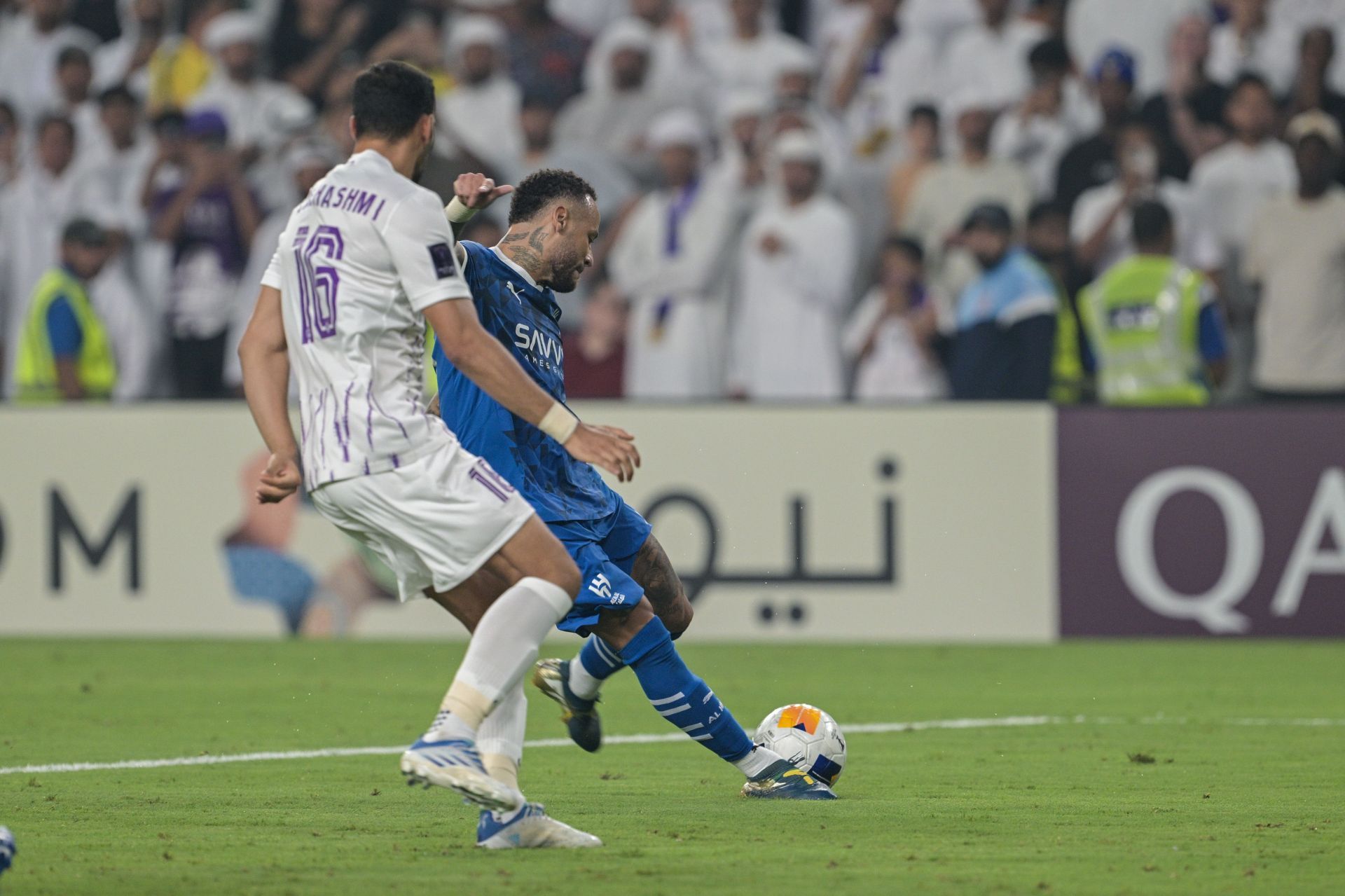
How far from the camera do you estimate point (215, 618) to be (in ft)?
40.8

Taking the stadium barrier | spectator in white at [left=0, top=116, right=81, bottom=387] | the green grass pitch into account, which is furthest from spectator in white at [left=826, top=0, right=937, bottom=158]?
spectator in white at [left=0, top=116, right=81, bottom=387]

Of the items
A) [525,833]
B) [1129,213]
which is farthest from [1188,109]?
[525,833]

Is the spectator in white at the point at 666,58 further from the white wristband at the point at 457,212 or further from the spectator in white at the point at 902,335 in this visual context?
the white wristband at the point at 457,212

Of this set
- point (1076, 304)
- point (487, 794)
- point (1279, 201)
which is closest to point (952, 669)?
point (1076, 304)

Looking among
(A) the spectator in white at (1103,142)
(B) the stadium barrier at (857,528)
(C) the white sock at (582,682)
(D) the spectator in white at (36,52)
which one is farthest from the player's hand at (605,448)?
(D) the spectator in white at (36,52)

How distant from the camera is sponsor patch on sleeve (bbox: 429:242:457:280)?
4812 millimetres

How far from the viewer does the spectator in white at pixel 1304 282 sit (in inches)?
486

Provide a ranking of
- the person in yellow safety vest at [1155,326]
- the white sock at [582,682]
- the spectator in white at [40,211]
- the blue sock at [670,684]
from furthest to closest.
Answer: the spectator in white at [40,211] → the person in yellow safety vest at [1155,326] → the white sock at [582,682] → the blue sock at [670,684]

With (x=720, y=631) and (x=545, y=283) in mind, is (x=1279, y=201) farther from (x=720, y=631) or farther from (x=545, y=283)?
(x=545, y=283)

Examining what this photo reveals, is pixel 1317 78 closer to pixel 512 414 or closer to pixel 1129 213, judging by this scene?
pixel 1129 213

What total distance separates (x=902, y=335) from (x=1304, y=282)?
254 cm

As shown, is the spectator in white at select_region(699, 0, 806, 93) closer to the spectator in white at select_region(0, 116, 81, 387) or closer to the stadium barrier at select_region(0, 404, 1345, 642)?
the stadium barrier at select_region(0, 404, 1345, 642)

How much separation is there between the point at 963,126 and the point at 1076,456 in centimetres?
266

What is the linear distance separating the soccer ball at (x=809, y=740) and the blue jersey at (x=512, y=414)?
902mm
